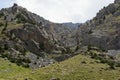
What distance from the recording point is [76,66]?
13688cm

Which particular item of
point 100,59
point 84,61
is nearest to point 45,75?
point 84,61

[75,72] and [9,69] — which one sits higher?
[75,72]

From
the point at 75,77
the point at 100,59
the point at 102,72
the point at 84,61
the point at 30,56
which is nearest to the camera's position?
the point at 75,77

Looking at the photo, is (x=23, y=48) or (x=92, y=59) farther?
(x=23, y=48)

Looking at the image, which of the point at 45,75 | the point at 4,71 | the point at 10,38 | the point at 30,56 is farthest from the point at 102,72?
the point at 10,38

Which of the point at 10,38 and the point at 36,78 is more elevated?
the point at 10,38

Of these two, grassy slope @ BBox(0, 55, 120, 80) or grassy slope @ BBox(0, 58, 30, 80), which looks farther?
grassy slope @ BBox(0, 58, 30, 80)

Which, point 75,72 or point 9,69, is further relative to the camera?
point 9,69

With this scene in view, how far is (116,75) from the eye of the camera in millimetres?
126562

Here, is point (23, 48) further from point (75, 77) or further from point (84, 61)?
point (75, 77)

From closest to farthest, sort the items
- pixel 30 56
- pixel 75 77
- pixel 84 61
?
pixel 75 77 → pixel 84 61 → pixel 30 56

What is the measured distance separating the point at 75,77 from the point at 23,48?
75.4 meters

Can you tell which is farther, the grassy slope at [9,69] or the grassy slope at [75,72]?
the grassy slope at [9,69]

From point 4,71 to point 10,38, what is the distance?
50616 mm
